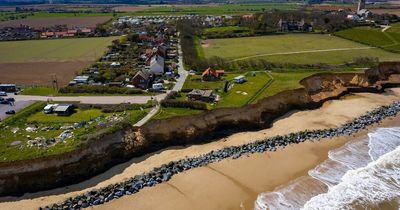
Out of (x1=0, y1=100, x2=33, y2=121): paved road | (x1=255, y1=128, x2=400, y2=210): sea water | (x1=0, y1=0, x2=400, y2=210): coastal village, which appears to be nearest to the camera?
(x1=255, y1=128, x2=400, y2=210): sea water

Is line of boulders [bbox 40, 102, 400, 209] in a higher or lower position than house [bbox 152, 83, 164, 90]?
lower

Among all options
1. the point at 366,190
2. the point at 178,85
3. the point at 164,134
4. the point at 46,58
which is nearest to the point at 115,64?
the point at 178,85

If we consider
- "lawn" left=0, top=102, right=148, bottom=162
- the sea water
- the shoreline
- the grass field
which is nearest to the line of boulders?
the shoreline

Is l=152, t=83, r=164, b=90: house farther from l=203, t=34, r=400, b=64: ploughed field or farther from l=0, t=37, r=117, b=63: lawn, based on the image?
l=0, t=37, r=117, b=63: lawn

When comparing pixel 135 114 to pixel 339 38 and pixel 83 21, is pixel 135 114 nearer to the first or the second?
pixel 339 38

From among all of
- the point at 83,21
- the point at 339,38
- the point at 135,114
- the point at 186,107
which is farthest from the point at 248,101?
the point at 83,21

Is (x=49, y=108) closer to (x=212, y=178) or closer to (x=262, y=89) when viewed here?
(x=212, y=178)
